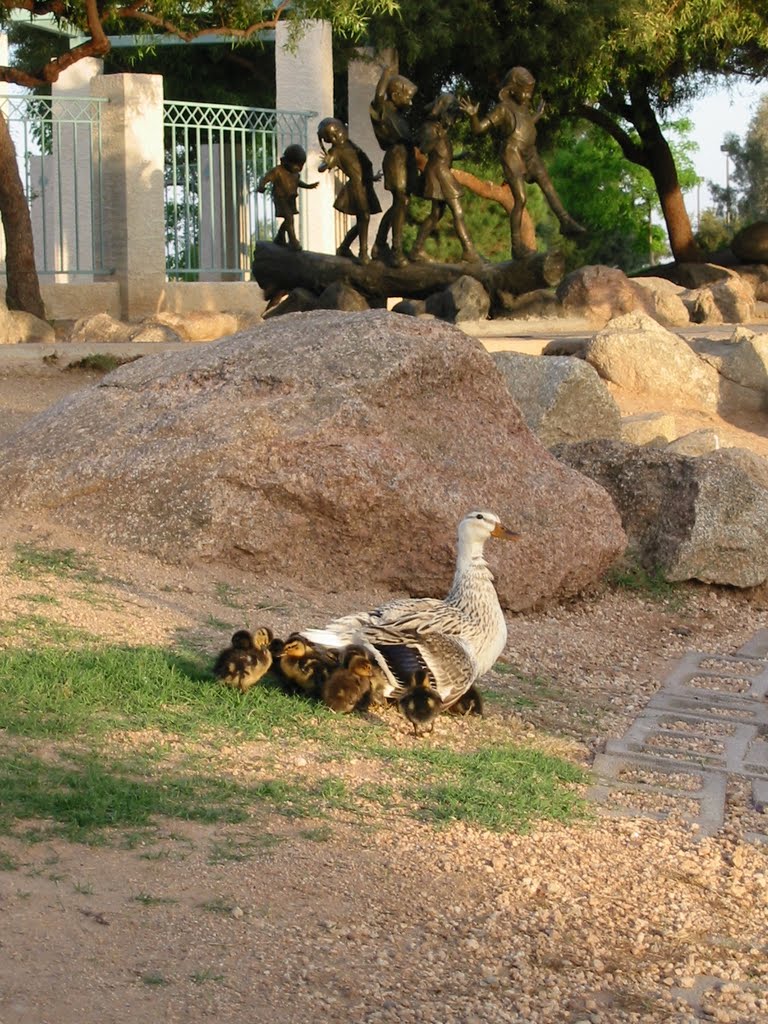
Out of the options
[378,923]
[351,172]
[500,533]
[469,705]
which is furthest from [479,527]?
[351,172]

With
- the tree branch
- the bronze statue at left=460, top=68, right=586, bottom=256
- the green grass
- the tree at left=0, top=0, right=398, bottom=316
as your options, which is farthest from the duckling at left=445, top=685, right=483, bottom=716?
the tree branch

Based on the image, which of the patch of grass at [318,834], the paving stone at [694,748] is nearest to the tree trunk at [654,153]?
the paving stone at [694,748]

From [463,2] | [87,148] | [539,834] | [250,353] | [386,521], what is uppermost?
[463,2]

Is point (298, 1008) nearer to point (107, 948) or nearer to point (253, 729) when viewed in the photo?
point (107, 948)

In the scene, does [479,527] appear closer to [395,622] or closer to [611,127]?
[395,622]

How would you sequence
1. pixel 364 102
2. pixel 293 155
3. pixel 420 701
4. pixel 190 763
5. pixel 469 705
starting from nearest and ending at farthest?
pixel 190 763, pixel 420 701, pixel 469 705, pixel 293 155, pixel 364 102

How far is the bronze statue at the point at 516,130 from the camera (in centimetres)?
1736

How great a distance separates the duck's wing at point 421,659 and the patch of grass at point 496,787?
8.9 inches

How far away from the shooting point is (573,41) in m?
22.0

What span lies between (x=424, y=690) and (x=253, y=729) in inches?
22.5

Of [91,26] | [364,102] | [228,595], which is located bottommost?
[228,595]

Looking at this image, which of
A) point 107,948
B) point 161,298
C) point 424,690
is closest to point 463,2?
point 161,298

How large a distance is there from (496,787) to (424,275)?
13686 millimetres

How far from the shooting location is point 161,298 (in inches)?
789
